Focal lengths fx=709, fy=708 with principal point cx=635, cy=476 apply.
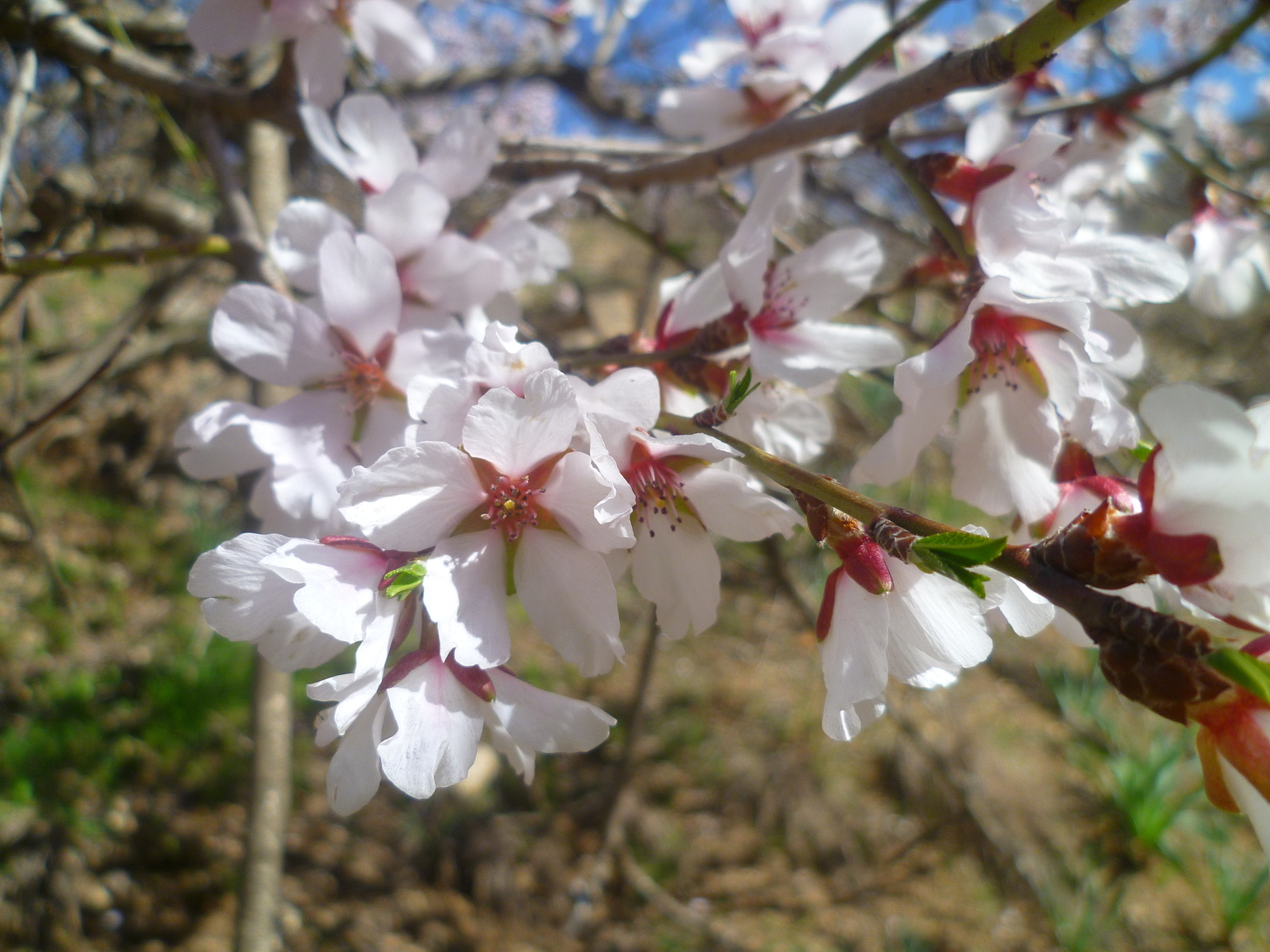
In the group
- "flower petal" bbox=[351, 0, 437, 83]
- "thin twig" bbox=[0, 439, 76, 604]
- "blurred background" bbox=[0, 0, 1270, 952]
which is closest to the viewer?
"flower petal" bbox=[351, 0, 437, 83]

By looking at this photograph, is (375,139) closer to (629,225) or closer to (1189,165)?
(629,225)

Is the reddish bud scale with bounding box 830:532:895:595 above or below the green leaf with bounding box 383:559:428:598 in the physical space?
below

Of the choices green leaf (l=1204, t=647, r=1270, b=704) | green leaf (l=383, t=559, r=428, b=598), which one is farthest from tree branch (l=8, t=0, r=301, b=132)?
green leaf (l=1204, t=647, r=1270, b=704)

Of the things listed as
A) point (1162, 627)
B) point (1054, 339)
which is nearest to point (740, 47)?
point (1054, 339)

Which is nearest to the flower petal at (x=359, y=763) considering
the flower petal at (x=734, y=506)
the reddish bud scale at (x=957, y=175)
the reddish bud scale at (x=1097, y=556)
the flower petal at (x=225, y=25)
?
the flower petal at (x=734, y=506)

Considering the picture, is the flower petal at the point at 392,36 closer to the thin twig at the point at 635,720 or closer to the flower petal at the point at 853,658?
the flower petal at the point at 853,658

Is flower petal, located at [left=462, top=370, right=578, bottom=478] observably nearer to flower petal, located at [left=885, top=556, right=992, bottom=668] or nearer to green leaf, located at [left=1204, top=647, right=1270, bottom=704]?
flower petal, located at [left=885, top=556, right=992, bottom=668]

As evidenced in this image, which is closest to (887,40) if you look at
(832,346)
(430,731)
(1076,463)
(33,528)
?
(832,346)
